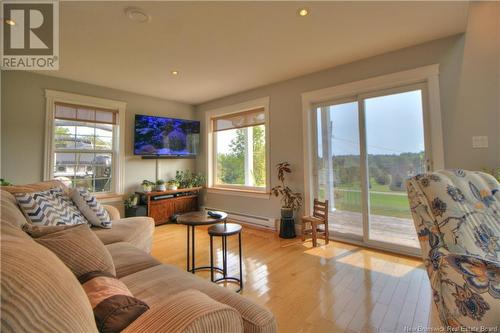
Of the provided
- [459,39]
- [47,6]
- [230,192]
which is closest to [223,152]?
[230,192]

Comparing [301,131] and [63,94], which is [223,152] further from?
[63,94]

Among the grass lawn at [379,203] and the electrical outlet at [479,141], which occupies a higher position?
the electrical outlet at [479,141]

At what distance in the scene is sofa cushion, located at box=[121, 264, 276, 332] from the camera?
95cm

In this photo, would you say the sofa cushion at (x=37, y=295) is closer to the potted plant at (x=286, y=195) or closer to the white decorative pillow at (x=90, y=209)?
the white decorative pillow at (x=90, y=209)

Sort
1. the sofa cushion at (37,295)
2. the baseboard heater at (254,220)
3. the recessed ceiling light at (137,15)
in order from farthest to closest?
the baseboard heater at (254,220) → the recessed ceiling light at (137,15) → the sofa cushion at (37,295)

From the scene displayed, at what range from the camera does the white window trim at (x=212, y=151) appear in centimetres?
395

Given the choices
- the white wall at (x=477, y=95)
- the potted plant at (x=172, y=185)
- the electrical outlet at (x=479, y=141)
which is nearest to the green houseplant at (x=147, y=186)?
the potted plant at (x=172, y=185)

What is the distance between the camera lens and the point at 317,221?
3.09 meters

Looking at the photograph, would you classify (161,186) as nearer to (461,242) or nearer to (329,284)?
(329,284)

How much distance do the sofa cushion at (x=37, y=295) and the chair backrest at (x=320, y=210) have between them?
9.69 ft

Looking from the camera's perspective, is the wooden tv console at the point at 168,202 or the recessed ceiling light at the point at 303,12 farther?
the wooden tv console at the point at 168,202

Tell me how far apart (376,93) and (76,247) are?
11.0ft

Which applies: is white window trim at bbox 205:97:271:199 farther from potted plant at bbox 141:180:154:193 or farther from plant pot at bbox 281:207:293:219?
potted plant at bbox 141:180:154:193

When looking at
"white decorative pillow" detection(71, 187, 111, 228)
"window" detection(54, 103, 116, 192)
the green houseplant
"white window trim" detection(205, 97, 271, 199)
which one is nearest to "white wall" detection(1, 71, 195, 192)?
"window" detection(54, 103, 116, 192)
